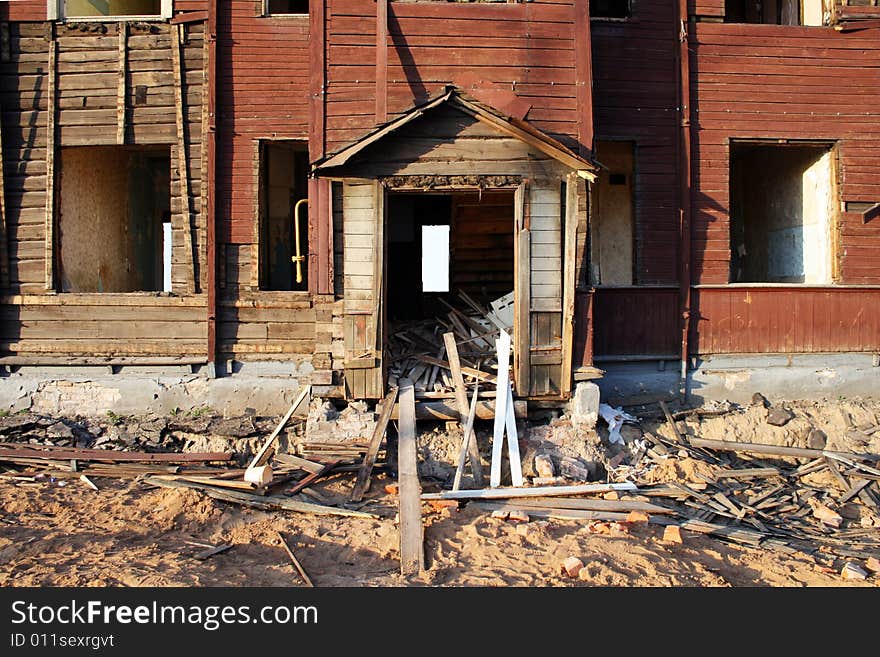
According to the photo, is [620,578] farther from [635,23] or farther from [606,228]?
[635,23]

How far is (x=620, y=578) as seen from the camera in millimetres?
5117

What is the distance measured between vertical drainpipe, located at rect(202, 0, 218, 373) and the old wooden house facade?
3cm

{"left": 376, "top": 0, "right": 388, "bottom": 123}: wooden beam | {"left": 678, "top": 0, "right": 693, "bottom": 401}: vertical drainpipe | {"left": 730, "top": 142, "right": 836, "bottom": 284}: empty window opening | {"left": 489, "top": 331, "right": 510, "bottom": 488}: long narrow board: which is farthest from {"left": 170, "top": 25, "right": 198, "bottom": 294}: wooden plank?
{"left": 730, "top": 142, "right": 836, "bottom": 284}: empty window opening

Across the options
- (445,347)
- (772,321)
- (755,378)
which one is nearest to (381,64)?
(445,347)

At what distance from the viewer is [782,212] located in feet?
37.6

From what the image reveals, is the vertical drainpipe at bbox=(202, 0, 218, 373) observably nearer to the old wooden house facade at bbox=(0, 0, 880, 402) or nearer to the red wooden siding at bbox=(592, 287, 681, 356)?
the old wooden house facade at bbox=(0, 0, 880, 402)

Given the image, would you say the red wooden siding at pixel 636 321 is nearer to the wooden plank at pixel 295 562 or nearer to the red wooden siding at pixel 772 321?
the red wooden siding at pixel 772 321

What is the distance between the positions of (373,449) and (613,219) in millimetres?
6152

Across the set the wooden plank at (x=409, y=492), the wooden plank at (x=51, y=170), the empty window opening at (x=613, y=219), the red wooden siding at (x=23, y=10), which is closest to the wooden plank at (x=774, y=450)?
the empty window opening at (x=613, y=219)

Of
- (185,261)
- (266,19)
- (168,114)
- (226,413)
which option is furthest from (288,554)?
(266,19)

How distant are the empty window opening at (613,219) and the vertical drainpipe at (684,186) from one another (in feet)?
3.38

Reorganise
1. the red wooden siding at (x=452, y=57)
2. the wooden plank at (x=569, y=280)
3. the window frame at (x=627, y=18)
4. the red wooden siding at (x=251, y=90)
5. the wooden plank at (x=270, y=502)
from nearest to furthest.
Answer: the wooden plank at (x=270, y=502) < the wooden plank at (x=569, y=280) < the red wooden siding at (x=452, y=57) < the red wooden siding at (x=251, y=90) < the window frame at (x=627, y=18)

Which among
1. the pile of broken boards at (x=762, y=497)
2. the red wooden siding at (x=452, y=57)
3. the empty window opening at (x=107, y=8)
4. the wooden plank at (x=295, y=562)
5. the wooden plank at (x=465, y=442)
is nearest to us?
the wooden plank at (x=295, y=562)

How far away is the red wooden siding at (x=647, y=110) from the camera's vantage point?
384 inches
